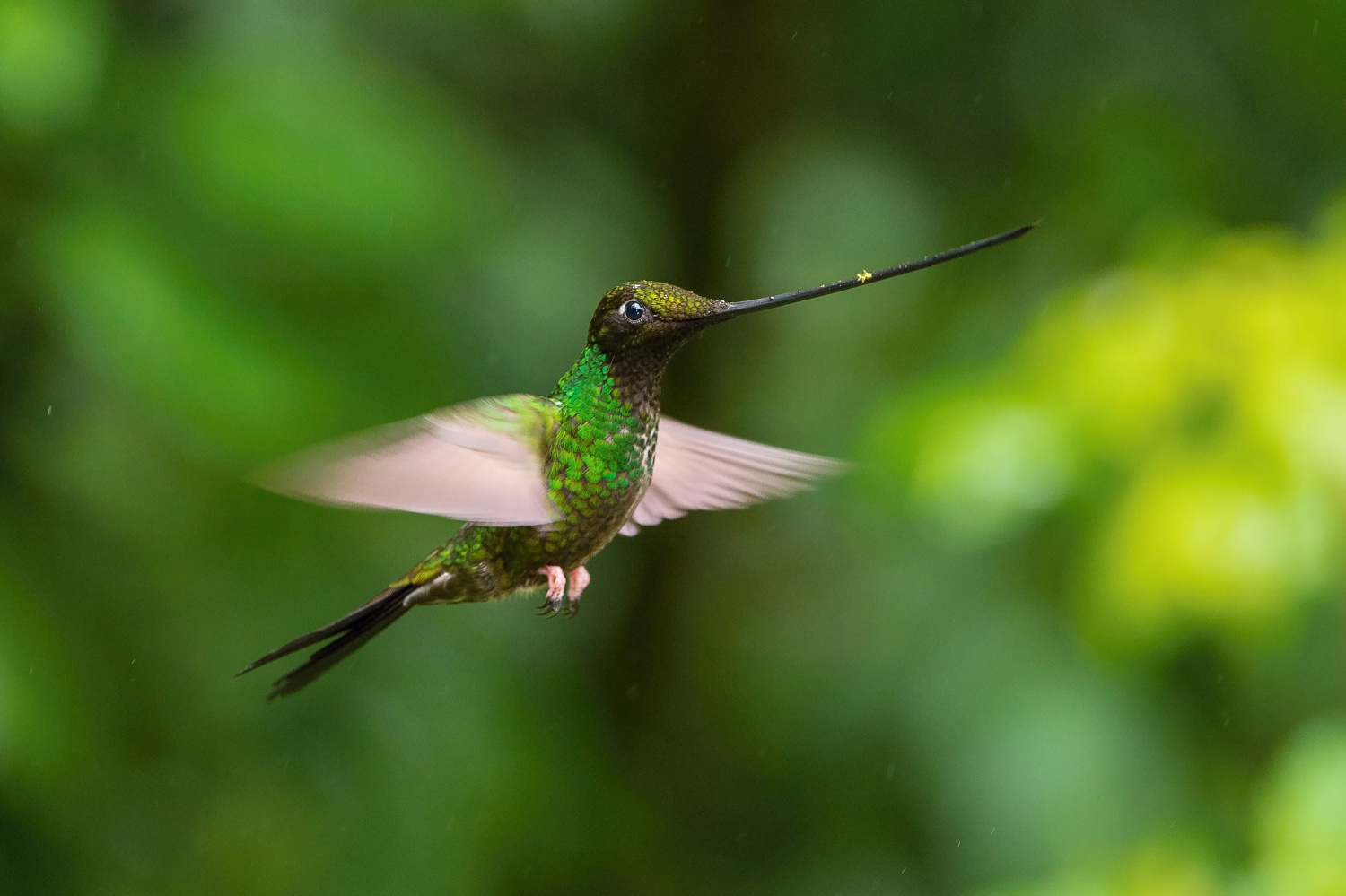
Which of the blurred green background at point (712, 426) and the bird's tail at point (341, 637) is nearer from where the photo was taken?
the bird's tail at point (341, 637)

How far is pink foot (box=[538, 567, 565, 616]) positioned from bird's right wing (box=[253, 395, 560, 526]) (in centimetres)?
14

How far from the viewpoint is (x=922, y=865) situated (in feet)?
10.3

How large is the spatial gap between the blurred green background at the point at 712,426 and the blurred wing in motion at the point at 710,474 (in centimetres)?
71

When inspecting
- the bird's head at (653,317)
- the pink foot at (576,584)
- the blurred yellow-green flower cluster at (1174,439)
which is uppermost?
the bird's head at (653,317)

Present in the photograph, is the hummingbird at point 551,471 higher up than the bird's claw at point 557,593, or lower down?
higher up

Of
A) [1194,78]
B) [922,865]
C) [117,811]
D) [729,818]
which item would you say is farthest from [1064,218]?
[117,811]

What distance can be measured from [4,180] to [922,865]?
7.83ft

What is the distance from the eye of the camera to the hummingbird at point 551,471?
3.01ft

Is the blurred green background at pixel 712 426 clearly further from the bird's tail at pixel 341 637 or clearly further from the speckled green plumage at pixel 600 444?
the speckled green plumage at pixel 600 444

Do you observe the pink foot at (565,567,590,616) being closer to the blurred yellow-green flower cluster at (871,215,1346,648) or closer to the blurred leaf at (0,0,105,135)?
the blurred yellow-green flower cluster at (871,215,1346,648)

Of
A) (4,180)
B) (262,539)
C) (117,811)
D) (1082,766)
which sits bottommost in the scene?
(1082,766)

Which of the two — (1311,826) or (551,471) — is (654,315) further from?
(1311,826)

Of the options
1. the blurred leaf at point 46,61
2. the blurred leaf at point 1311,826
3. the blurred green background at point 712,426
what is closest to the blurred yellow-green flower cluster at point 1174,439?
the blurred green background at point 712,426

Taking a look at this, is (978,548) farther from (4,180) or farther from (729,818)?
(4,180)
